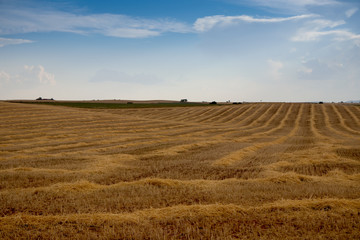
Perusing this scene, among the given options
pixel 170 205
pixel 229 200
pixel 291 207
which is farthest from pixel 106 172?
pixel 291 207

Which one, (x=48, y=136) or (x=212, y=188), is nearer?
(x=212, y=188)

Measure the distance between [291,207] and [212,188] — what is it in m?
2.42

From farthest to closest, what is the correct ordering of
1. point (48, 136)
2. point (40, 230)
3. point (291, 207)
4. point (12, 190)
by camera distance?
point (48, 136) → point (12, 190) → point (291, 207) → point (40, 230)

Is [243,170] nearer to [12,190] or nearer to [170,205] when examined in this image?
[170,205]

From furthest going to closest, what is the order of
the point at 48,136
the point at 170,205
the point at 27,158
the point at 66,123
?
the point at 66,123, the point at 48,136, the point at 27,158, the point at 170,205

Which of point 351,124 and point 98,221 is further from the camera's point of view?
point 351,124

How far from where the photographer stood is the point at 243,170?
10.9m

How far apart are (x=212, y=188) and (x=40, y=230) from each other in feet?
15.5

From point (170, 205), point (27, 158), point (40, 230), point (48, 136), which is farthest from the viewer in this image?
point (48, 136)

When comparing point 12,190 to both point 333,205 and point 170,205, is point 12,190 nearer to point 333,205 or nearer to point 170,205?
point 170,205

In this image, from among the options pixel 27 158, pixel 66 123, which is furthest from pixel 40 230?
pixel 66 123

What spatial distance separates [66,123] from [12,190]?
2443cm

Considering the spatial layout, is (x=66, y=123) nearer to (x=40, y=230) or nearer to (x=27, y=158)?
(x=27, y=158)

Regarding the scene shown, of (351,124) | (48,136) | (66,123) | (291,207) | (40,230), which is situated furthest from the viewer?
(351,124)
